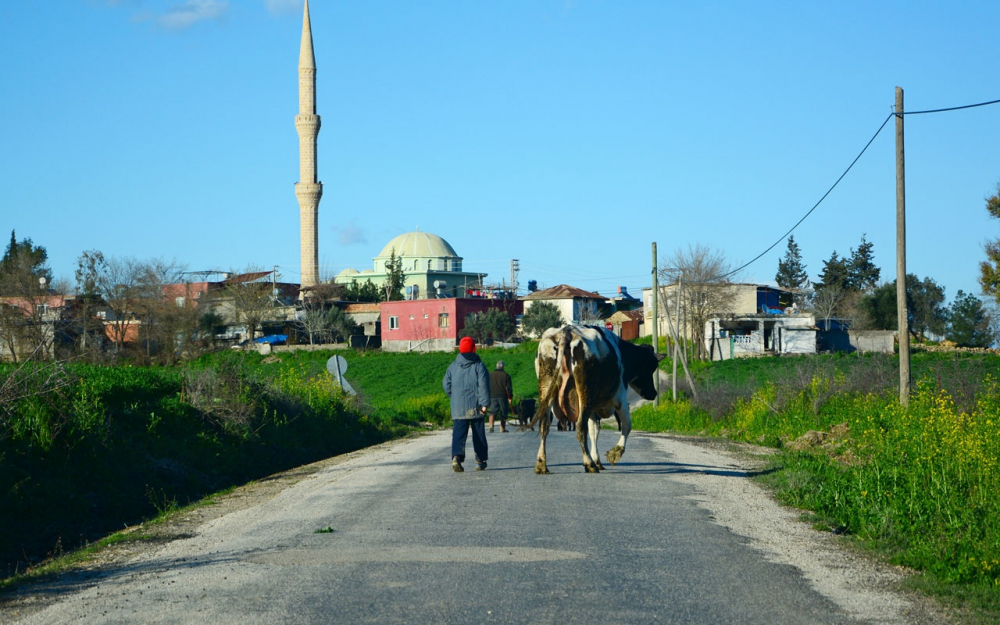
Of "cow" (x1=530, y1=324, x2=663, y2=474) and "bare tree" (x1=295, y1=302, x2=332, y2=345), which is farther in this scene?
"bare tree" (x1=295, y1=302, x2=332, y2=345)

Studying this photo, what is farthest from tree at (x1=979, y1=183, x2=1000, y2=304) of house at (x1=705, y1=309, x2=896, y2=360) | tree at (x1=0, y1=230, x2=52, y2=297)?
tree at (x1=0, y1=230, x2=52, y2=297)

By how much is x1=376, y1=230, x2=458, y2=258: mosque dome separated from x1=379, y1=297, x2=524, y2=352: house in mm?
36727

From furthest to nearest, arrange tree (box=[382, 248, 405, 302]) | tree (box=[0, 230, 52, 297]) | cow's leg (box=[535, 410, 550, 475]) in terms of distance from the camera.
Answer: tree (box=[382, 248, 405, 302])
tree (box=[0, 230, 52, 297])
cow's leg (box=[535, 410, 550, 475])

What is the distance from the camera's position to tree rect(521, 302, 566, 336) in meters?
88.3

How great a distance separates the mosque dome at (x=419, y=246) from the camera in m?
127

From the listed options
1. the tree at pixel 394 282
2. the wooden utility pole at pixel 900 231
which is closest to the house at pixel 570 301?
the tree at pixel 394 282

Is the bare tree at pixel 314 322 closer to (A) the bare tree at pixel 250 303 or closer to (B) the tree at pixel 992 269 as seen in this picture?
(A) the bare tree at pixel 250 303

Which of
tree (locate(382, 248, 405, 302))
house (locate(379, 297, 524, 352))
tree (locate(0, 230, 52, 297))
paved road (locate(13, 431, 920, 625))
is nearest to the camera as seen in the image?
paved road (locate(13, 431, 920, 625))

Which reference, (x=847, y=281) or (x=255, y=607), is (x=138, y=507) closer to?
(x=255, y=607)

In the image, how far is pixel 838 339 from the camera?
7969 centimetres

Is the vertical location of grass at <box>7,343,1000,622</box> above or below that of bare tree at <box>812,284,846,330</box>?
below

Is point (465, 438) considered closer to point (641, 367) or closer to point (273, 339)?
point (641, 367)

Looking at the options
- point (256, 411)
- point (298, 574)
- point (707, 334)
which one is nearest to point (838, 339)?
point (707, 334)

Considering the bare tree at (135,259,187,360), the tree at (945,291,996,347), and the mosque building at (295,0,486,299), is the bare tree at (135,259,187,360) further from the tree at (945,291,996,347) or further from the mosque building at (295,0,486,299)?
the tree at (945,291,996,347)
